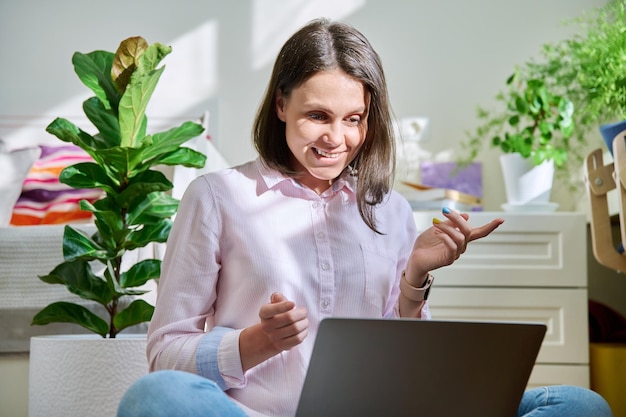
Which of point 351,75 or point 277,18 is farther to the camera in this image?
point 277,18

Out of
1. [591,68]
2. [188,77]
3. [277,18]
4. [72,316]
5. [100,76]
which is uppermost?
[277,18]

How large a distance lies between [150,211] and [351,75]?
0.76 metres

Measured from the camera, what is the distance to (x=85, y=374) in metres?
1.68

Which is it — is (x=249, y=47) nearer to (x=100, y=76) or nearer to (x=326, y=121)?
(x=100, y=76)

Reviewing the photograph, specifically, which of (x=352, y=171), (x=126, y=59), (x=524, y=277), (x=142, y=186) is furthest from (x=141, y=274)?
(x=524, y=277)

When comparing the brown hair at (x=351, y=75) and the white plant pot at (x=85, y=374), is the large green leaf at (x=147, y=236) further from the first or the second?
the brown hair at (x=351, y=75)

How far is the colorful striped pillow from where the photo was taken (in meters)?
2.76

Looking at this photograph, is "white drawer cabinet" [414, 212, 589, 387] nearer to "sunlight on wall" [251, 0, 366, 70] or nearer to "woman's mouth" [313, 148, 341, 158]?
"sunlight on wall" [251, 0, 366, 70]

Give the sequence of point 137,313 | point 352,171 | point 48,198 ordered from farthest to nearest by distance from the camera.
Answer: point 48,198 < point 137,313 < point 352,171

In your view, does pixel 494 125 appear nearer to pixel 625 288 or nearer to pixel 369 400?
pixel 625 288

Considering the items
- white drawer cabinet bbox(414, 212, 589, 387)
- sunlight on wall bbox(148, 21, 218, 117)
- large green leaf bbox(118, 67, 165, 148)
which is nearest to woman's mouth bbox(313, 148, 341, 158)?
large green leaf bbox(118, 67, 165, 148)

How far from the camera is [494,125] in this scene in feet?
10.1

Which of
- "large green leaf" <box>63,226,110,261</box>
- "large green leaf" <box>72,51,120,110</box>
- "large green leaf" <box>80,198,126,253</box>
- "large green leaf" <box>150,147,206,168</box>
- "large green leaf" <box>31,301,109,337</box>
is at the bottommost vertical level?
"large green leaf" <box>31,301,109,337</box>

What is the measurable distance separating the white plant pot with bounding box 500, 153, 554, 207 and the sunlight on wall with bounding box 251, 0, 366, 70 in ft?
2.83
